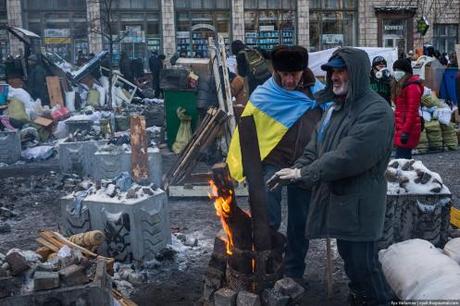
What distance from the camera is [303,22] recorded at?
2672cm

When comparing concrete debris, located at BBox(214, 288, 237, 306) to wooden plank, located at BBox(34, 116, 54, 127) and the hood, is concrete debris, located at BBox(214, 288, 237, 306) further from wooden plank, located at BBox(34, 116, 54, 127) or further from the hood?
wooden plank, located at BBox(34, 116, 54, 127)

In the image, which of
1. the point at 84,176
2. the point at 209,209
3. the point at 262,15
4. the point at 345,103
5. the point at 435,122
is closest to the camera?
the point at 345,103

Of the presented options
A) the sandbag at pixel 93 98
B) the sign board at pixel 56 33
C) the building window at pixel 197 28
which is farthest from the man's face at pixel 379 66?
the sign board at pixel 56 33

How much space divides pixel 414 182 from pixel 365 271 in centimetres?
205

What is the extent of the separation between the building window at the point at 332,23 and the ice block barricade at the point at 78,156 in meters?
20.1

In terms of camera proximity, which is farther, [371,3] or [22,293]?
[371,3]

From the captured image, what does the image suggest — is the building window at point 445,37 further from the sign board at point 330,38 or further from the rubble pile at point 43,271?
the rubble pile at point 43,271

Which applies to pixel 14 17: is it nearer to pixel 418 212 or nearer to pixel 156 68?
pixel 156 68

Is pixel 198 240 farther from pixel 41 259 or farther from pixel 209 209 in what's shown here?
pixel 41 259

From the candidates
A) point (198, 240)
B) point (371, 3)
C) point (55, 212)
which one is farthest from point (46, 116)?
point (371, 3)

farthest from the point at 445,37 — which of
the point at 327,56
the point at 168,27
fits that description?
the point at 327,56

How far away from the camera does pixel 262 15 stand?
26422 mm

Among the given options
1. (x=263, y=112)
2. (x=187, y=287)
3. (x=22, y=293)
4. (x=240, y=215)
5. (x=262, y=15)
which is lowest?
(x=187, y=287)

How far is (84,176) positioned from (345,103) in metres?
6.49
